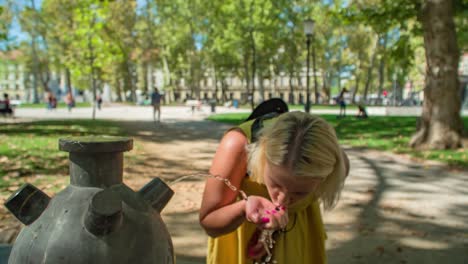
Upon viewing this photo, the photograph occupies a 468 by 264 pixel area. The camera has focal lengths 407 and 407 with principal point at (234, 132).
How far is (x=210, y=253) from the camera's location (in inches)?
73.7

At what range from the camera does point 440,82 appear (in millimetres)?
9789

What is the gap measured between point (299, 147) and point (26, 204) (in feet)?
2.99

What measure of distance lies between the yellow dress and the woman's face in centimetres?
20

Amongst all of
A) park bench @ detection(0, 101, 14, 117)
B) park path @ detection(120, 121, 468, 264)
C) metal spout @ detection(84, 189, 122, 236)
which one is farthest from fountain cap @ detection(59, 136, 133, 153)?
park bench @ detection(0, 101, 14, 117)

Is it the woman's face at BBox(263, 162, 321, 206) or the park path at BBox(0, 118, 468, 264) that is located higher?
the woman's face at BBox(263, 162, 321, 206)

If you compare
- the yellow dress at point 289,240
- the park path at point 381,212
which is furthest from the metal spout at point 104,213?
the park path at point 381,212

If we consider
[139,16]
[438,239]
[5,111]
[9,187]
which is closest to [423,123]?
[438,239]

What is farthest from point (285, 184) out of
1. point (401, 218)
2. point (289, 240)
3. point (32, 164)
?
point (32, 164)

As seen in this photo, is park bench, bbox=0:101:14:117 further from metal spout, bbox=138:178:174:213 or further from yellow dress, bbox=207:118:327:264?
metal spout, bbox=138:178:174:213

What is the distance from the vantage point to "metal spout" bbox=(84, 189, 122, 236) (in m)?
1.17

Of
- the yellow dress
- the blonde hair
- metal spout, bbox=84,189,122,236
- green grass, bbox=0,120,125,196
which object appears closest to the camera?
metal spout, bbox=84,189,122,236

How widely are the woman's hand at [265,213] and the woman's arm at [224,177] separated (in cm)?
14

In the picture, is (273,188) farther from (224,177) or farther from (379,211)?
(379,211)

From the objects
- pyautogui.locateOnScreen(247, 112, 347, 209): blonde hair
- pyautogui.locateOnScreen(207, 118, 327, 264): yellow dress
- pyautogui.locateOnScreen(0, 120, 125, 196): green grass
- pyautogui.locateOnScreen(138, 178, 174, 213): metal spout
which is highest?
pyautogui.locateOnScreen(247, 112, 347, 209): blonde hair
